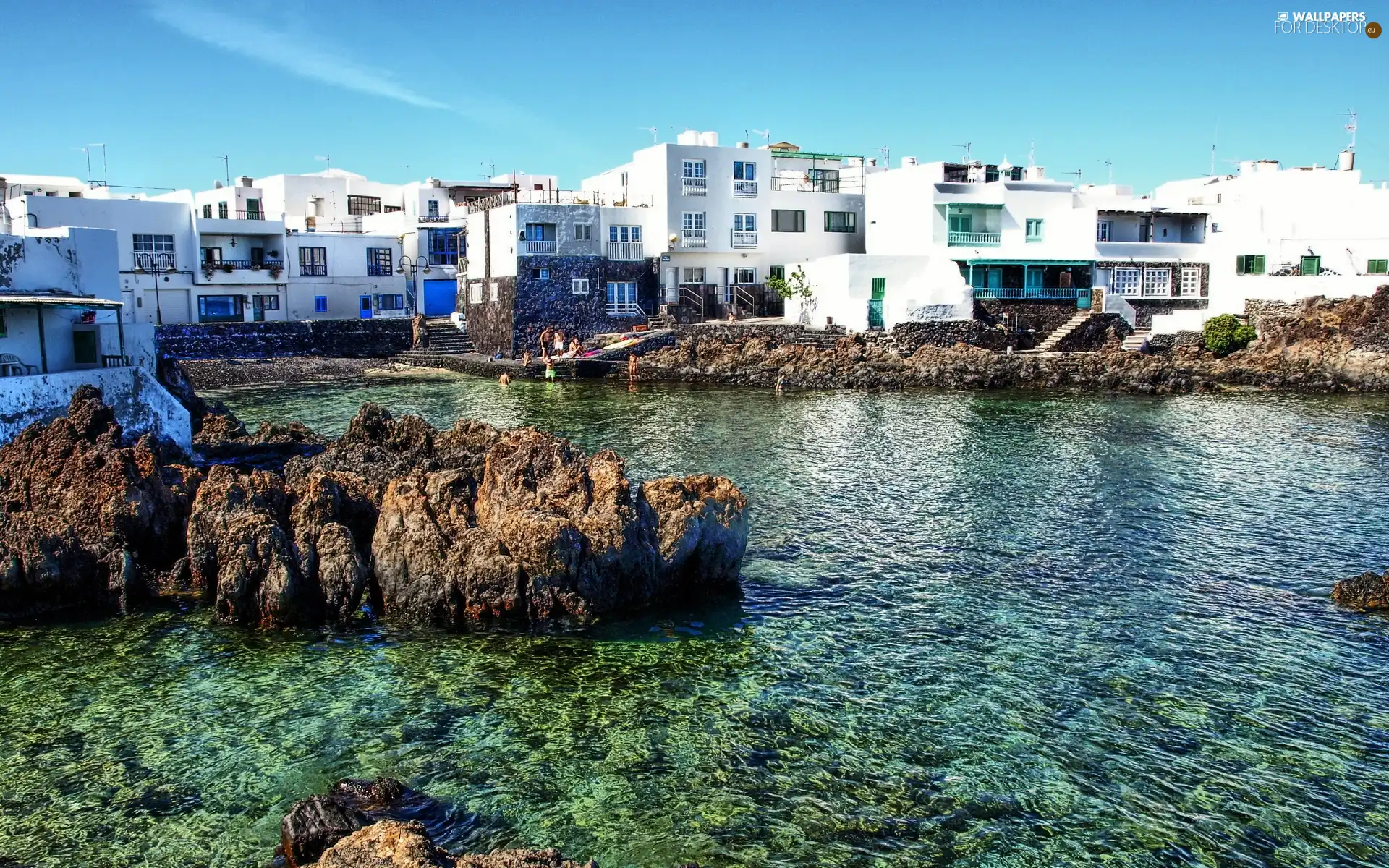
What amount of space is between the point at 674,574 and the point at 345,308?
5503 centimetres

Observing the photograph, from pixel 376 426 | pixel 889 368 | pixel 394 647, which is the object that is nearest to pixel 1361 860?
pixel 394 647

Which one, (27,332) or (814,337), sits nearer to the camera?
(27,332)

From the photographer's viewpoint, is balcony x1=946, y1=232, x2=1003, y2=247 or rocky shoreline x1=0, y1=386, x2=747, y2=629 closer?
rocky shoreline x1=0, y1=386, x2=747, y2=629

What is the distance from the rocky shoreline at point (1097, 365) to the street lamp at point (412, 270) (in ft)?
77.0

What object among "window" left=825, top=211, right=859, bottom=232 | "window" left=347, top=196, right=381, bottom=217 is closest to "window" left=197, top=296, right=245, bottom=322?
"window" left=347, top=196, right=381, bottom=217

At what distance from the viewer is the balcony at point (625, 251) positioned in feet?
198

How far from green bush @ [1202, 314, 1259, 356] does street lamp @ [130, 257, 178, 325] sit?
5561 cm

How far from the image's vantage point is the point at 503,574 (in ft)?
54.2

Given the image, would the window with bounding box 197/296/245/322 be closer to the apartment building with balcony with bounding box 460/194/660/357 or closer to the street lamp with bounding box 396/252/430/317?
the street lamp with bounding box 396/252/430/317

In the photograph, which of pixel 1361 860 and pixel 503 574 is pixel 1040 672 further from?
pixel 503 574

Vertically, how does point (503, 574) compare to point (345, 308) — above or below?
below

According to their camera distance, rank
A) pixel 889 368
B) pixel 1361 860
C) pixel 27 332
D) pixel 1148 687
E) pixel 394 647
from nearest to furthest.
Answer: pixel 1361 860 → pixel 1148 687 → pixel 394 647 → pixel 27 332 → pixel 889 368

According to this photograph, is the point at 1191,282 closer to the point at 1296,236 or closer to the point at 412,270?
the point at 1296,236

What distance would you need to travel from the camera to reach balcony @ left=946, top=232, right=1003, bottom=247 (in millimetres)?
59844
